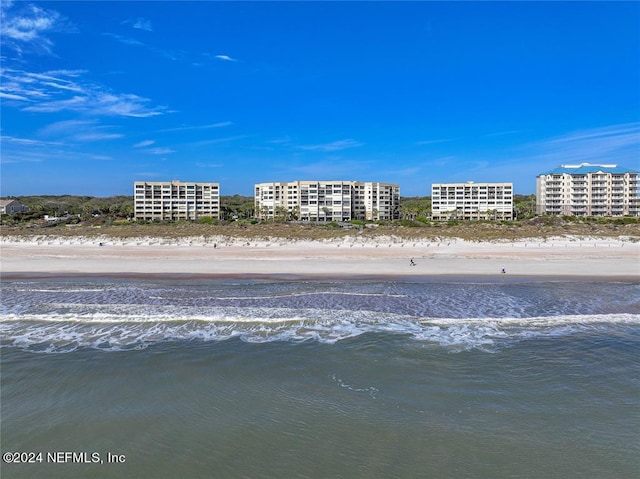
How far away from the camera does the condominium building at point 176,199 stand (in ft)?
295

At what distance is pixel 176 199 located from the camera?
9212 cm

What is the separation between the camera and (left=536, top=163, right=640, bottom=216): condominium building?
86.8 m

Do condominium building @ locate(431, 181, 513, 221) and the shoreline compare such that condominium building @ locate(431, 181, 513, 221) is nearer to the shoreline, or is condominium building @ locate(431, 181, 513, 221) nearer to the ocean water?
the shoreline

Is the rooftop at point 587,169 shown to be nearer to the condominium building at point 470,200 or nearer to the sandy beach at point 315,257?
the condominium building at point 470,200

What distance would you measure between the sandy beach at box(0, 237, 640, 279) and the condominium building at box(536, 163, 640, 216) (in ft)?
197

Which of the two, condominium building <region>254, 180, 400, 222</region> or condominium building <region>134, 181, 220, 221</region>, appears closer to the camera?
condominium building <region>254, 180, 400, 222</region>

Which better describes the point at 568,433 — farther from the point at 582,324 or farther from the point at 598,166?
the point at 598,166

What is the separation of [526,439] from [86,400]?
22.2ft

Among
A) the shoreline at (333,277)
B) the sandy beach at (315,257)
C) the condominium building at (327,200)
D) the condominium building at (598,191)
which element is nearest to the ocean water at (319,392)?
the shoreline at (333,277)

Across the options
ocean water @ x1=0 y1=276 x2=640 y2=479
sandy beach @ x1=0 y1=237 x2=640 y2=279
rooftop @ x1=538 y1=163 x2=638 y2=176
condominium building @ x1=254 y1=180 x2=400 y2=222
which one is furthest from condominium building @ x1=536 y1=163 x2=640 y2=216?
ocean water @ x1=0 y1=276 x2=640 y2=479

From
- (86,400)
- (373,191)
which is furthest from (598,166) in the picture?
(86,400)

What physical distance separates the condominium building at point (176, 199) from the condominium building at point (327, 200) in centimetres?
1059

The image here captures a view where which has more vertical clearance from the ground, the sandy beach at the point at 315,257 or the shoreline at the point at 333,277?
the sandy beach at the point at 315,257

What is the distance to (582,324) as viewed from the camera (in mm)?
11258
